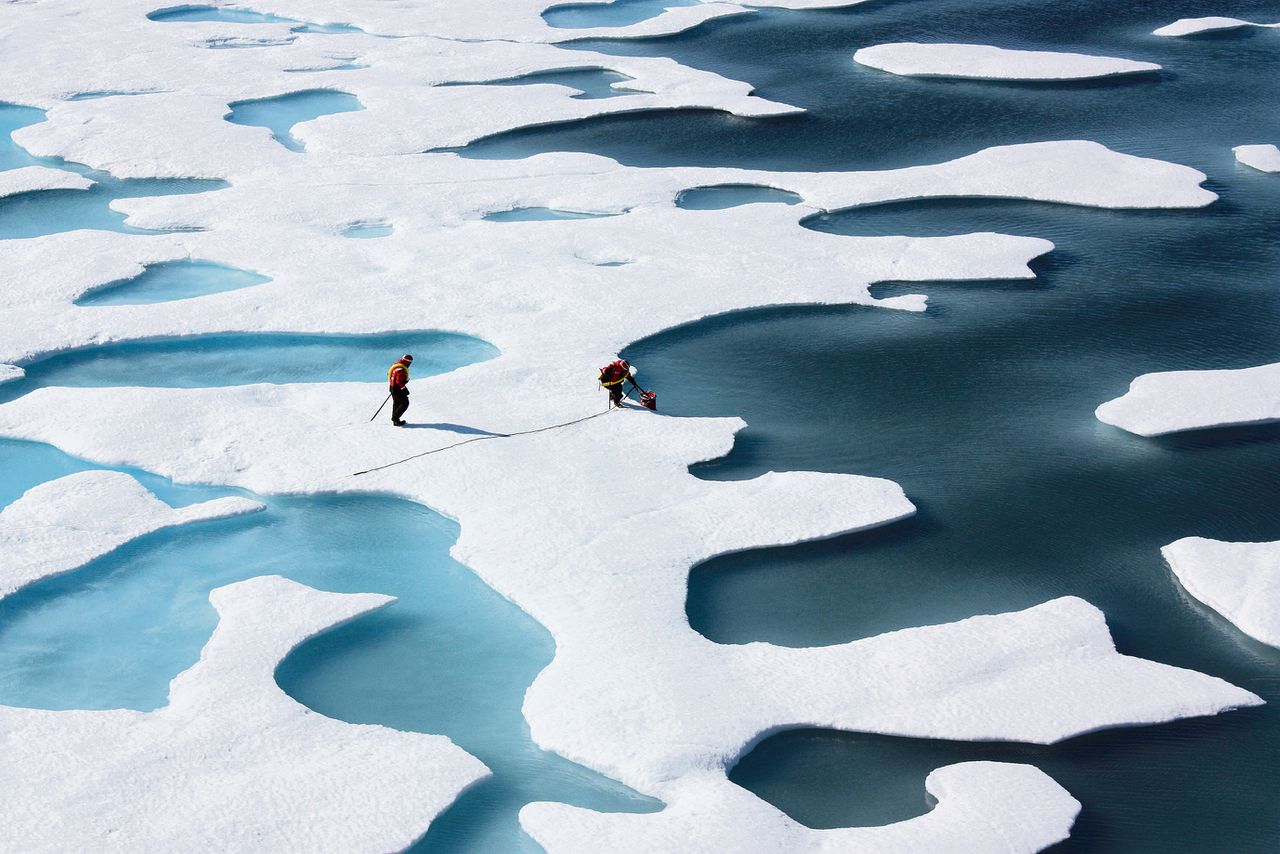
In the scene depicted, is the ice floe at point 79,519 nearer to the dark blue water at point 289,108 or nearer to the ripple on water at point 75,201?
the ripple on water at point 75,201

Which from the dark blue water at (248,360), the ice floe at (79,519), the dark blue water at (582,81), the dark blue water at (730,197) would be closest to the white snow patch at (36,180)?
the dark blue water at (248,360)

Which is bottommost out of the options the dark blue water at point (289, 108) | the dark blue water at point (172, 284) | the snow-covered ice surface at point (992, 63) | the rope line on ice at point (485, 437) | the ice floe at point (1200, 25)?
the rope line on ice at point (485, 437)

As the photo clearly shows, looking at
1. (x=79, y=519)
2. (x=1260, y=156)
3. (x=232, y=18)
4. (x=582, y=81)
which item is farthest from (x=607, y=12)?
(x=79, y=519)

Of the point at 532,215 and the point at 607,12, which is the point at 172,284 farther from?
the point at 607,12

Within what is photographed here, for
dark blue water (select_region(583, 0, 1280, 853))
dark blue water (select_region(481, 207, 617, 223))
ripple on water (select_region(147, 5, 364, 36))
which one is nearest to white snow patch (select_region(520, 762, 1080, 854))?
dark blue water (select_region(583, 0, 1280, 853))

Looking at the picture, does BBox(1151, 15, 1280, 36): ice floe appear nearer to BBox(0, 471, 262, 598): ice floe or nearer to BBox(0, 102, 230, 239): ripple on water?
BBox(0, 102, 230, 239): ripple on water
